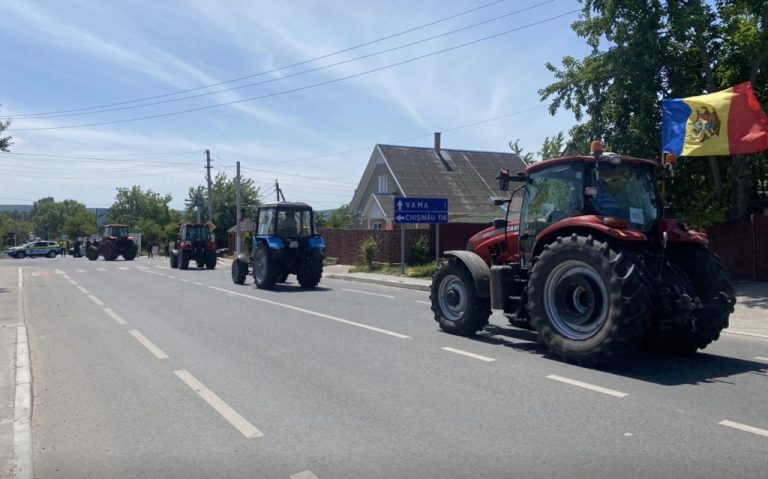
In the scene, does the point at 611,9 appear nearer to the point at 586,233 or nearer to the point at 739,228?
the point at 739,228

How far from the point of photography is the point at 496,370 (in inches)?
287

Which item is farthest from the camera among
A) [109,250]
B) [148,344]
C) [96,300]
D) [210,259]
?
[109,250]

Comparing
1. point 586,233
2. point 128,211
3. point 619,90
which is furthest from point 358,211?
point 128,211

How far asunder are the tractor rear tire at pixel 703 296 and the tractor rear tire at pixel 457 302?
8.11 feet

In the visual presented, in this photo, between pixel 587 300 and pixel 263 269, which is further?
pixel 263 269

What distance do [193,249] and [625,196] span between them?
25.2m

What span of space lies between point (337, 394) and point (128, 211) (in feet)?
338

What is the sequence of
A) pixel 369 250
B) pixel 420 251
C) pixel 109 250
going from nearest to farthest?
pixel 420 251 < pixel 369 250 < pixel 109 250

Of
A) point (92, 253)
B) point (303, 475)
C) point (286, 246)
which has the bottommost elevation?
point (303, 475)

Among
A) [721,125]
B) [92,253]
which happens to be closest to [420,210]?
[721,125]

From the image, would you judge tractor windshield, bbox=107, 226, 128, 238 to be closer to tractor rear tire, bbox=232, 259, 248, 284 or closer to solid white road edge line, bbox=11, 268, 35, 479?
tractor rear tire, bbox=232, 259, 248, 284

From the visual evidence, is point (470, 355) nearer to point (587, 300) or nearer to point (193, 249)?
point (587, 300)

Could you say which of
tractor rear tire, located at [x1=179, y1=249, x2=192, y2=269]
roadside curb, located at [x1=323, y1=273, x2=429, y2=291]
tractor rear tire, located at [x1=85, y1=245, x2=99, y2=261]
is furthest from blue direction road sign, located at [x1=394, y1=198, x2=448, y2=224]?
tractor rear tire, located at [x1=85, y1=245, x2=99, y2=261]

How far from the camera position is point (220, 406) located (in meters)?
5.98
